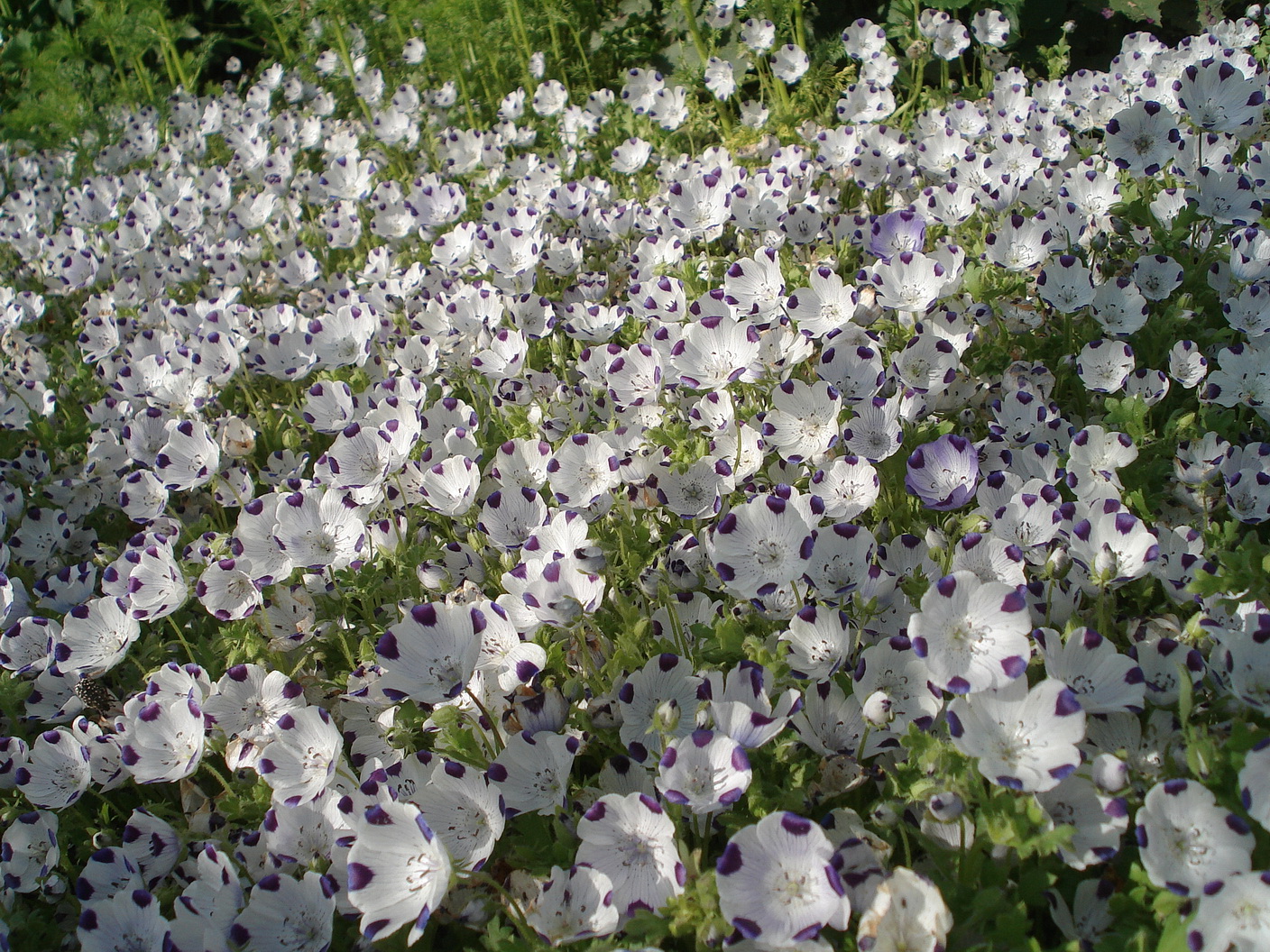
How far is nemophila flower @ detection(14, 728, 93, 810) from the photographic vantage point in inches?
76.9

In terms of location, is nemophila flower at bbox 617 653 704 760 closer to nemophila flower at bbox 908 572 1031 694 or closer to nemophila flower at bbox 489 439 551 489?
nemophila flower at bbox 908 572 1031 694

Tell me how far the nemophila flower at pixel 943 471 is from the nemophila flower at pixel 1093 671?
0.43 m

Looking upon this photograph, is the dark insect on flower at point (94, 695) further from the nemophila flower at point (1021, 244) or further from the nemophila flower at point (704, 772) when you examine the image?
the nemophila flower at point (1021, 244)

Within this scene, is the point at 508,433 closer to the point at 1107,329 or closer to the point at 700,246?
the point at 700,246

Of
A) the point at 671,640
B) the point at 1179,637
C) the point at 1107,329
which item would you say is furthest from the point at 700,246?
the point at 1179,637

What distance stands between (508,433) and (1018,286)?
5.11 feet

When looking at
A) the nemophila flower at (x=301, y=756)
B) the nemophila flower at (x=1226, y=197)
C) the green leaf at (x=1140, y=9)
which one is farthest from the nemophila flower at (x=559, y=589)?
the green leaf at (x=1140, y=9)

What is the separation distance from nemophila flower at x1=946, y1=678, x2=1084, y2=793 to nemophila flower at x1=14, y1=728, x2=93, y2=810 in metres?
1.84

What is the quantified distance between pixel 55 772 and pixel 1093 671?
216 centimetres

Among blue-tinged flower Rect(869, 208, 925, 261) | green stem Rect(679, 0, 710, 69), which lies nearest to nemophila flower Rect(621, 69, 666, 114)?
green stem Rect(679, 0, 710, 69)

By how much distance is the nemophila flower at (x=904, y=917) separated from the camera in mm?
1240

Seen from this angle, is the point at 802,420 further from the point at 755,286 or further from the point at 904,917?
the point at 904,917

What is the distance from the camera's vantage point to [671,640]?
192 cm

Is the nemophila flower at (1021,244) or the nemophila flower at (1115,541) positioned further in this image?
the nemophila flower at (1021,244)
